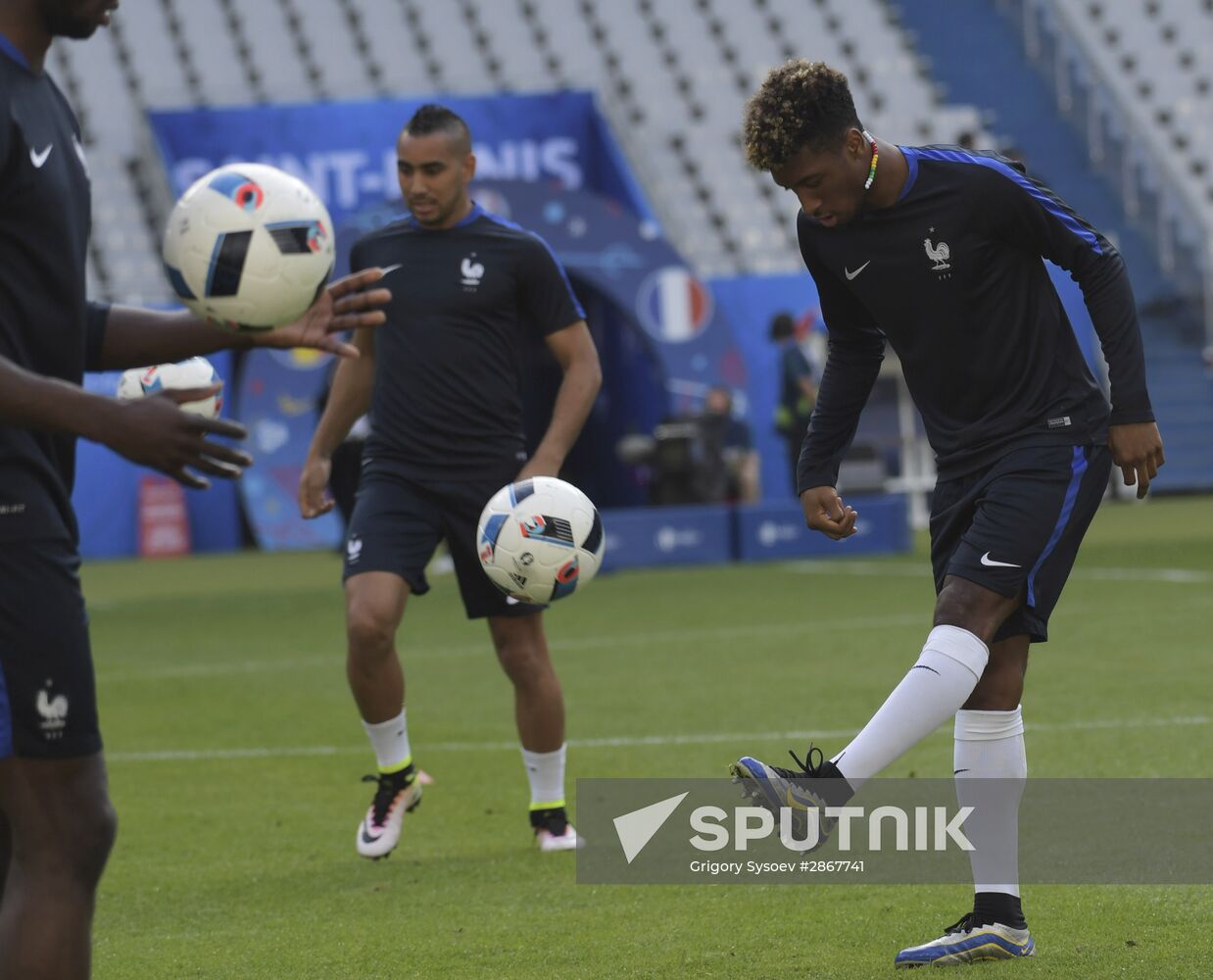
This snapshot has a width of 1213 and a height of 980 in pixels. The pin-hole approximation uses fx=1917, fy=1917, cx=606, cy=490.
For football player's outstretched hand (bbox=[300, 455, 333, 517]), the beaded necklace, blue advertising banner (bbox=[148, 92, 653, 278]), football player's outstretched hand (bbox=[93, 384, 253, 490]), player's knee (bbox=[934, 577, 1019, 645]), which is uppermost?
blue advertising banner (bbox=[148, 92, 653, 278])

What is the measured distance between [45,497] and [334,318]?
2.15ft

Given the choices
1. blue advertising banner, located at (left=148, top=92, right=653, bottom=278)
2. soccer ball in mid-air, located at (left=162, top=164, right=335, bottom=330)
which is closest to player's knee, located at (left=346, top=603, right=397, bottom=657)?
soccer ball in mid-air, located at (left=162, top=164, right=335, bottom=330)

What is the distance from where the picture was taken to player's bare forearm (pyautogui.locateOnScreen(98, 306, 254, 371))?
3652 millimetres

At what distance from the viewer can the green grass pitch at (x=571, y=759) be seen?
4.69 meters

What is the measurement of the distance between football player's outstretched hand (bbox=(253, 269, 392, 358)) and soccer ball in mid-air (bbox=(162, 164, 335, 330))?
0.15 ft

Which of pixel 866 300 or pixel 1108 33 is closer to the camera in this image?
pixel 866 300

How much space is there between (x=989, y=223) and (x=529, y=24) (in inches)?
958

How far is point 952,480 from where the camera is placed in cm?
483

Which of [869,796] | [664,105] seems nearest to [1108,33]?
[664,105]

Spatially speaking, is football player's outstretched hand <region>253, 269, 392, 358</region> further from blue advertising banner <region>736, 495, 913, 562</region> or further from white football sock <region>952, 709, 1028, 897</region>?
blue advertising banner <region>736, 495, 913, 562</region>

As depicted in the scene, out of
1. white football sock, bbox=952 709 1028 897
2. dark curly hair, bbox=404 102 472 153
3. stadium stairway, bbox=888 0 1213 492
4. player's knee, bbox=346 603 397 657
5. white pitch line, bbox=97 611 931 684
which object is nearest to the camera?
white football sock, bbox=952 709 1028 897

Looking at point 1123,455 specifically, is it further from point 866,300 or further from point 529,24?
point 529,24

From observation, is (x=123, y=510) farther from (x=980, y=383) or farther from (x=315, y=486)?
(x=980, y=383)

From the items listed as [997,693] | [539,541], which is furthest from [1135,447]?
[539,541]
